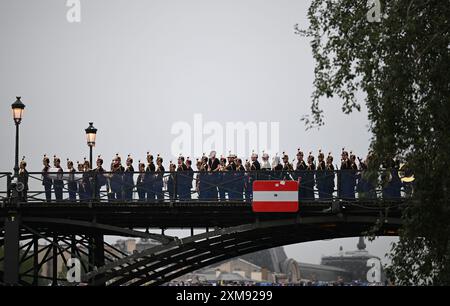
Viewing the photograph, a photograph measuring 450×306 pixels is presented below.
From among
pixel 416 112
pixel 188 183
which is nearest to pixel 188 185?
pixel 188 183

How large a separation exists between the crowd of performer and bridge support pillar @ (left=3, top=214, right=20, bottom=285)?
116 cm

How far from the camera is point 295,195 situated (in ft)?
129

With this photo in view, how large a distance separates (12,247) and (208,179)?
8493 mm

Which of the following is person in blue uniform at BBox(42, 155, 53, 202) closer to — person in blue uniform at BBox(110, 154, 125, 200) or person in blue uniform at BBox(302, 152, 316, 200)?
person in blue uniform at BBox(110, 154, 125, 200)

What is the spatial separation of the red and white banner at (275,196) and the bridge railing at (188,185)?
1.31 feet

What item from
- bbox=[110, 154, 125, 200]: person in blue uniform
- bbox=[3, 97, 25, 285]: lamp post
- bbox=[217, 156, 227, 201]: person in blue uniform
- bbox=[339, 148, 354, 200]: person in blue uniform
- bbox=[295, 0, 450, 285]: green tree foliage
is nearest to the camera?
bbox=[295, 0, 450, 285]: green tree foliage

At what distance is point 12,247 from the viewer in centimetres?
4247

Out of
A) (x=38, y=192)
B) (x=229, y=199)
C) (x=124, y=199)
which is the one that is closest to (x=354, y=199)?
(x=229, y=199)

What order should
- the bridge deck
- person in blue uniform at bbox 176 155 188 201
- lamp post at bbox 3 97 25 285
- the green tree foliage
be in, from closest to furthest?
1. the green tree foliage
2. the bridge deck
3. person in blue uniform at bbox 176 155 188 201
4. lamp post at bbox 3 97 25 285

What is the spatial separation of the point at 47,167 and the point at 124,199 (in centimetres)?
430

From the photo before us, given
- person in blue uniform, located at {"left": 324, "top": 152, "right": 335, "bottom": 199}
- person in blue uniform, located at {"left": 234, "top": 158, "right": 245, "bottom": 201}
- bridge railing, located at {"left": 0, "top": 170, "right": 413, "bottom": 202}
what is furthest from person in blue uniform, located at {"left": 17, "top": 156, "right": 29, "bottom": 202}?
person in blue uniform, located at {"left": 324, "top": 152, "right": 335, "bottom": 199}

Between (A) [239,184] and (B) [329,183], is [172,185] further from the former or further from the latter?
(B) [329,183]

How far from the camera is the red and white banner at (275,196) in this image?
39.3 meters

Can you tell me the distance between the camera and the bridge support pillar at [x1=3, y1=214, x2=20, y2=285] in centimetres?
4234
